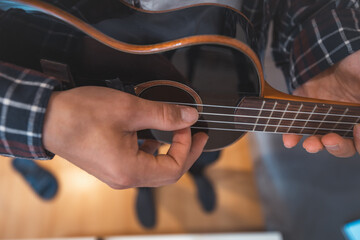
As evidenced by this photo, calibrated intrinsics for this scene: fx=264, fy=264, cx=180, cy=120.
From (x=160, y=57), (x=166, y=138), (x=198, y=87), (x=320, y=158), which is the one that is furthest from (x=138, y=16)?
(x=320, y=158)

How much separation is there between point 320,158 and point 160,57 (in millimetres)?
998

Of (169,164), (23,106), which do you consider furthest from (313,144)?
(23,106)

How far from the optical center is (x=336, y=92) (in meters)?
0.85

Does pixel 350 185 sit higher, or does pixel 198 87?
pixel 198 87

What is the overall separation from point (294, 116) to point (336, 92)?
0.25 meters

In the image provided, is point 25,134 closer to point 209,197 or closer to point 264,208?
point 209,197

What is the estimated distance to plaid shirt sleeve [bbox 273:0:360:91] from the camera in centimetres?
73

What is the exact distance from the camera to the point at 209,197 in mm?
1429

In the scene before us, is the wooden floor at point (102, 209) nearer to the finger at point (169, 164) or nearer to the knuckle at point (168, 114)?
the finger at point (169, 164)

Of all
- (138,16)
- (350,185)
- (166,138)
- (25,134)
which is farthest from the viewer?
(350,185)

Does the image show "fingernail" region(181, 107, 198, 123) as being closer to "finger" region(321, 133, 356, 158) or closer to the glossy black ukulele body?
the glossy black ukulele body

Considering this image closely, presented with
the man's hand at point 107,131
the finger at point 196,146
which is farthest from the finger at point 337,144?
the man's hand at point 107,131

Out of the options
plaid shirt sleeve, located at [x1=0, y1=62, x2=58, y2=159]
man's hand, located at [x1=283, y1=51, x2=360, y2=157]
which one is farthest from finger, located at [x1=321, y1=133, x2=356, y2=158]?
plaid shirt sleeve, located at [x1=0, y1=62, x2=58, y2=159]

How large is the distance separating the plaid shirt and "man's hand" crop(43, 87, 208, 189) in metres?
0.03
